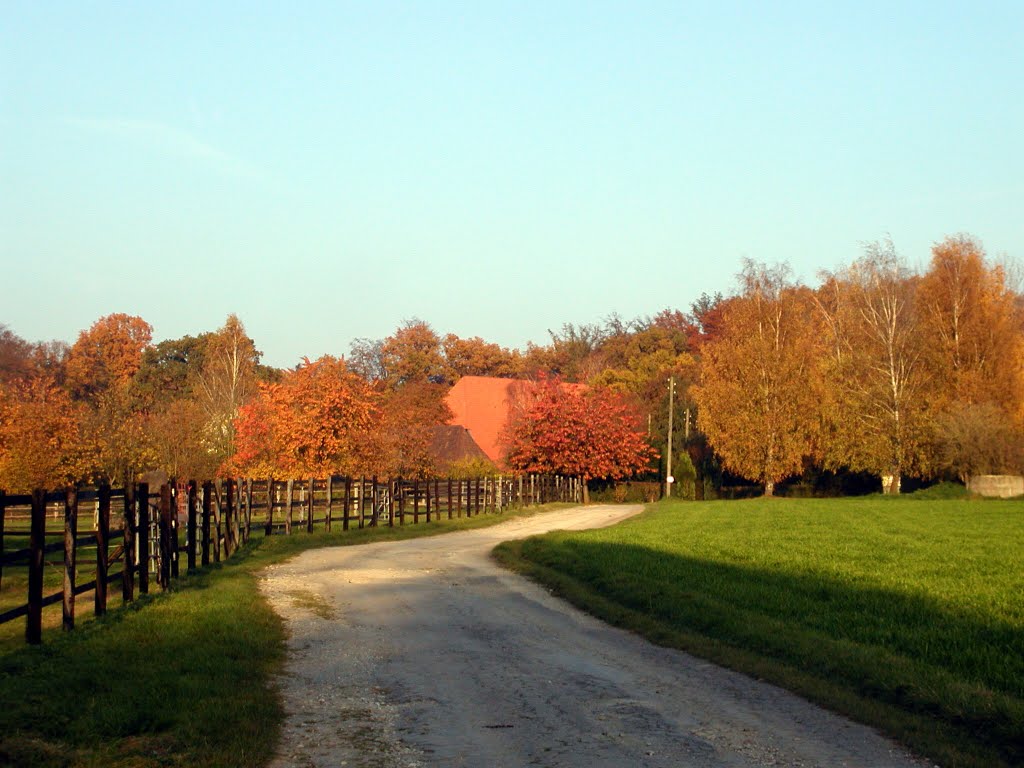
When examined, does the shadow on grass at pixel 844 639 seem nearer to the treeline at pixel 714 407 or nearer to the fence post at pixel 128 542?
the fence post at pixel 128 542

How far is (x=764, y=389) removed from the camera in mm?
63312

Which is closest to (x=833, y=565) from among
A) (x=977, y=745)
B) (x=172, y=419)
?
(x=977, y=745)

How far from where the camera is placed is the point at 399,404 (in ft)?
206

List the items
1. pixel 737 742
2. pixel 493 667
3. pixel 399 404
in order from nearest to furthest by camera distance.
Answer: pixel 737 742
pixel 493 667
pixel 399 404

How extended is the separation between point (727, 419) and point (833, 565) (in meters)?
45.0

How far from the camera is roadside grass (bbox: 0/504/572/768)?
7184 millimetres

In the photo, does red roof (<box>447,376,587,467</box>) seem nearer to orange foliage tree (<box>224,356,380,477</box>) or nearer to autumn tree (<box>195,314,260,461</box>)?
autumn tree (<box>195,314,260,461</box>)

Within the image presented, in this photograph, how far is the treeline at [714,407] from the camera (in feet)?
145

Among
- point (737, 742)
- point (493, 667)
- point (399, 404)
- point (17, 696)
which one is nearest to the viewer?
point (737, 742)

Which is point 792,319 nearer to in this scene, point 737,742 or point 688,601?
point 688,601

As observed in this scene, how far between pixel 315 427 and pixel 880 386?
34635 millimetres

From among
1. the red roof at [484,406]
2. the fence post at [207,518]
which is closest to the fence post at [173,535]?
the fence post at [207,518]

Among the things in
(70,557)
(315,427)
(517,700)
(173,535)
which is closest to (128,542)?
(70,557)

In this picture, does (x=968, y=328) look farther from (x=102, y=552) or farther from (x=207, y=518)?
(x=102, y=552)
